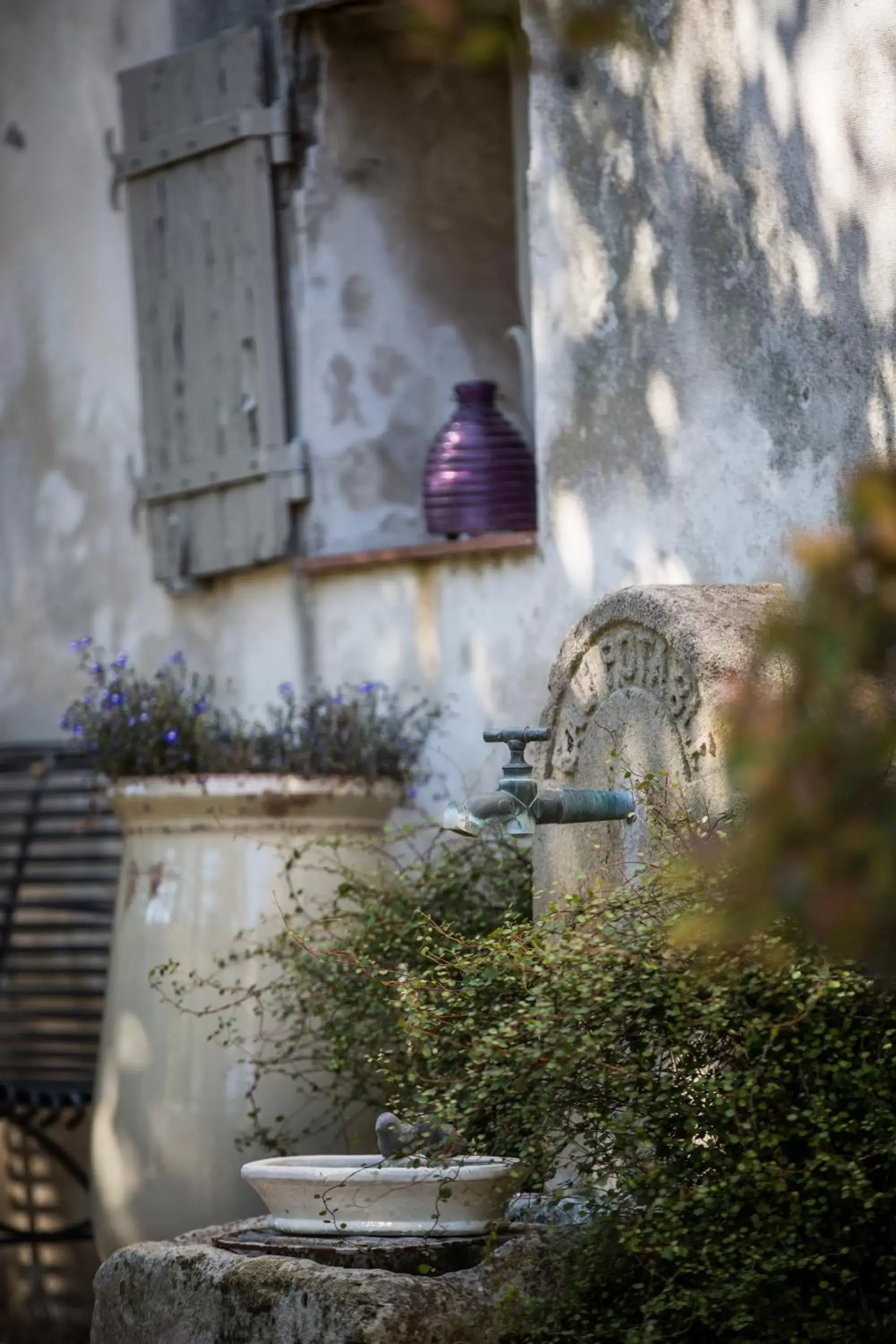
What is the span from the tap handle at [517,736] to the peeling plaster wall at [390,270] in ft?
7.01

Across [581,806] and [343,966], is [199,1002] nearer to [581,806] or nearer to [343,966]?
[343,966]

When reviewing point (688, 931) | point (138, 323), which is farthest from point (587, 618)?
point (138, 323)

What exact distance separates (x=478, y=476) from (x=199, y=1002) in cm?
147

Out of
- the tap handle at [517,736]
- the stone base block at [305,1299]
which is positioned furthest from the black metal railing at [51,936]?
the tap handle at [517,736]

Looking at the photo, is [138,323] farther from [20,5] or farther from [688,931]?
[688,931]

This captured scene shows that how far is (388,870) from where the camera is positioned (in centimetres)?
446

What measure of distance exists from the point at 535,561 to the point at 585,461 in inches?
13.2

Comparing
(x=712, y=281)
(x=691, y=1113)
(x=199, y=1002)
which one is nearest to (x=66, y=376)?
(x=199, y=1002)

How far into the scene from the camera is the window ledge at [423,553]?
15.5ft

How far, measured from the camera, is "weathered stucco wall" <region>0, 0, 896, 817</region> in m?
3.73

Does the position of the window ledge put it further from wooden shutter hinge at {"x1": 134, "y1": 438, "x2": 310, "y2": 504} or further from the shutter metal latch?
the shutter metal latch

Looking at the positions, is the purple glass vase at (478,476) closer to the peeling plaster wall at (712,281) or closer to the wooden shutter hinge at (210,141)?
the peeling plaster wall at (712,281)

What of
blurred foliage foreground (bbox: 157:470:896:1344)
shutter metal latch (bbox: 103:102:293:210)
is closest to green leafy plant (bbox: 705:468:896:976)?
blurred foliage foreground (bbox: 157:470:896:1344)

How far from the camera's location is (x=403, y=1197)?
3074mm
